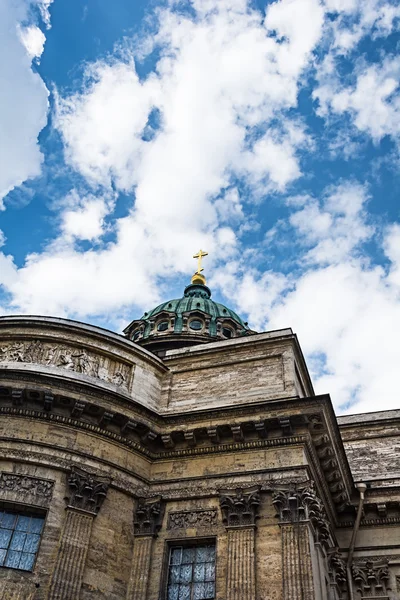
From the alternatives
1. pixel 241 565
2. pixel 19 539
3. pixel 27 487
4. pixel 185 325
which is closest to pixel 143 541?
pixel 241 565

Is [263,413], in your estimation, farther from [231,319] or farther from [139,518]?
[231,319]

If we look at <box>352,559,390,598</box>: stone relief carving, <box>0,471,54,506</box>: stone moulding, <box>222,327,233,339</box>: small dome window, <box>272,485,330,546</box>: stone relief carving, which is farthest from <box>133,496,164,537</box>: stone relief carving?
<box>222,327,233,339</box>: small dome window

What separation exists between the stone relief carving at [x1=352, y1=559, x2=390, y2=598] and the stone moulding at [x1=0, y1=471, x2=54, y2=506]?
924 cm

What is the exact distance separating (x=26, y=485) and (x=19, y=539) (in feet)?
3.65

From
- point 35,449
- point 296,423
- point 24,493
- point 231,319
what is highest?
point 231,319

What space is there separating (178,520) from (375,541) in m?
6.89

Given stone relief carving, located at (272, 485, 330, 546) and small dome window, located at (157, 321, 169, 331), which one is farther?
small dome window, located at (157, 321, 169, 331)

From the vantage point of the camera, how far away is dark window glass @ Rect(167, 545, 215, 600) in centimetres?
1381

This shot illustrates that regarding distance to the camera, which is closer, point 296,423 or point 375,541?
point 296,423

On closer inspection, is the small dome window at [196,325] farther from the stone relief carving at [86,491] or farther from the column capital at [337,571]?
the stone relief carving at [86,491]

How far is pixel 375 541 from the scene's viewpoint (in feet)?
60.9

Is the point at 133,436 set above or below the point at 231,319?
below

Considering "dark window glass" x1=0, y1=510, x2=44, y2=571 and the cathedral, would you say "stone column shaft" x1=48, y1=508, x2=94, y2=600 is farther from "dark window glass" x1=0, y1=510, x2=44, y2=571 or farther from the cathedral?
"dark window glass" x1=0, y1=510, x2=44, y2=571

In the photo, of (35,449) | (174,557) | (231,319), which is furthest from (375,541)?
(231,319)
